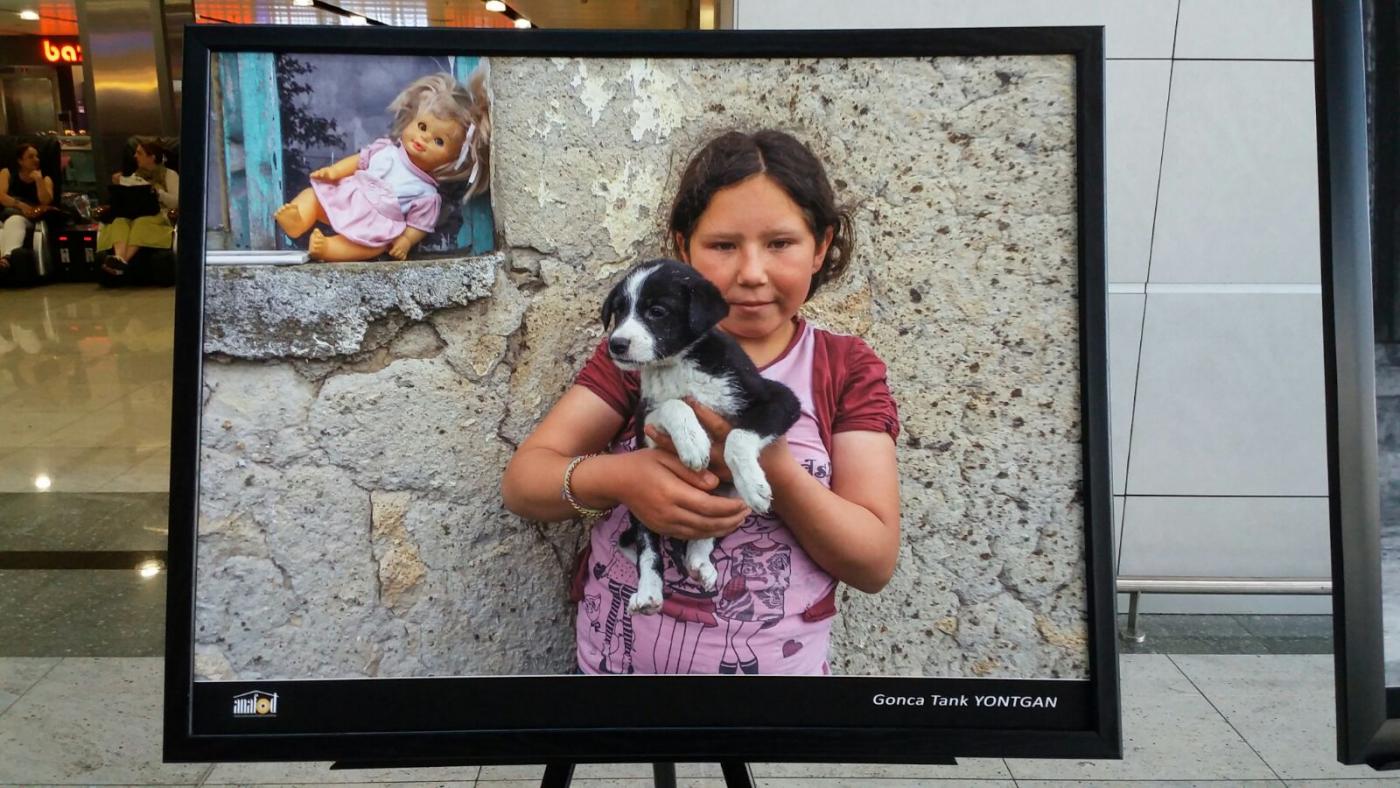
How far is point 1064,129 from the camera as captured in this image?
1.21 meters

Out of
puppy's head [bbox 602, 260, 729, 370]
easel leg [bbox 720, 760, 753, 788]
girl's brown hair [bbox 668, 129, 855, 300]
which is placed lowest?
easel leg [bbox 720, 760, 753, 788]

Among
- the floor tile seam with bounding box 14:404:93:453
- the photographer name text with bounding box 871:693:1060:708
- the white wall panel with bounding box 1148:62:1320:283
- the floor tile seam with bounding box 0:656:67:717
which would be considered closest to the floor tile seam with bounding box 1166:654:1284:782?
the white wall panel with bounding box 1148:62:1320:283

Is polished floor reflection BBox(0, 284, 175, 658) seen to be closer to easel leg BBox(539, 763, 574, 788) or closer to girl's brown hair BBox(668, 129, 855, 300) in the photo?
easel leg BBox(539, 763, 574, 788)

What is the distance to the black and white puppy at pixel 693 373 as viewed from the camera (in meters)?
1.20

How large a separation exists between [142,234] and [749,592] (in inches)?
333

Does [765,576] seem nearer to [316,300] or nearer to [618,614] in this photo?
[618,614]

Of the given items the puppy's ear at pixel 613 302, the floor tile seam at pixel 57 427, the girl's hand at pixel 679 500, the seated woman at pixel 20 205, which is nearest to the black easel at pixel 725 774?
the girl's hand at pixel 679 500

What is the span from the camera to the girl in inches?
48.2

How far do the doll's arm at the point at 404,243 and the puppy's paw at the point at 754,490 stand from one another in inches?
19.6

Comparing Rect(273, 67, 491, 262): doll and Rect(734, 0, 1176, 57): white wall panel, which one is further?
Rect(734, 0, 1176, 57): white wall panel

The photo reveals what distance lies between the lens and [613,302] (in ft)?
4.04

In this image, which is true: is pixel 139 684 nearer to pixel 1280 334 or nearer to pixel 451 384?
→ pixel 451 384

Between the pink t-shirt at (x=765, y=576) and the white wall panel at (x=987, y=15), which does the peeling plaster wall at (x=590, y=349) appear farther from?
the white wall panel at (x=987, y=15)

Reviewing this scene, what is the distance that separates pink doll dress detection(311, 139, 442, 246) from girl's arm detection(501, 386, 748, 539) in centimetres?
31
